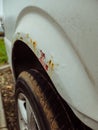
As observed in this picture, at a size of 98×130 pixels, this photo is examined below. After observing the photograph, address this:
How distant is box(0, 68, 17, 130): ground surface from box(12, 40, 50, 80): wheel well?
3.50 feet

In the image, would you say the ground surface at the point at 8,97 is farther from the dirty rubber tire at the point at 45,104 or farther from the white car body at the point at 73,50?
the white car body at the point at 73,50

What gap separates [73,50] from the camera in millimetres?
1577

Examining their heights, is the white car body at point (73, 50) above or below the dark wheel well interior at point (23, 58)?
above

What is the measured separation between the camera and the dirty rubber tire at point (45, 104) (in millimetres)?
1836

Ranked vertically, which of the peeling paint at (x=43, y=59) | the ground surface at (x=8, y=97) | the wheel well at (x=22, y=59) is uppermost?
the peeling paint at (x=43, y=59)

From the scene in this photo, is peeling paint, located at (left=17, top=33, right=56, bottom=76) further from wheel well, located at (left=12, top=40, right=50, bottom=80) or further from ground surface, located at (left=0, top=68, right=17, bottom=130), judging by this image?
ground surface, located at (left=0, top=68, right=17, bottom=130)

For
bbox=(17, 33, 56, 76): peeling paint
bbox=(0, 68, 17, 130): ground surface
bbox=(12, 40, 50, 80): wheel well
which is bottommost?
bbox=(0, 68, 17, 130): ground surface

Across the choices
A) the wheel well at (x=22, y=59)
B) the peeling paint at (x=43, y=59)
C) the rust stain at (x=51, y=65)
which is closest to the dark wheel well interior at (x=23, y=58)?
the wheel well at (x=22, y=59)

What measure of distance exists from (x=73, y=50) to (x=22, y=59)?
3.39 feet

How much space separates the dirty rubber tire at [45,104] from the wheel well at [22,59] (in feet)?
0.77

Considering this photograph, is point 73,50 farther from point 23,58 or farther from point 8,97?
point 8,97

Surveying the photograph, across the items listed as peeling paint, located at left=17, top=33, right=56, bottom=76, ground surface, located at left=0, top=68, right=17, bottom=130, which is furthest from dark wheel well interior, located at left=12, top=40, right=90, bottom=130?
ground surface, located at left=0, top=68, right=17, bottom=130

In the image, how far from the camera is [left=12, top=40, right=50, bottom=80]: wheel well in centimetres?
240

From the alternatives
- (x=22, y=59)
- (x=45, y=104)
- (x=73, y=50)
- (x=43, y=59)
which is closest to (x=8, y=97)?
(x=22, y=59)
